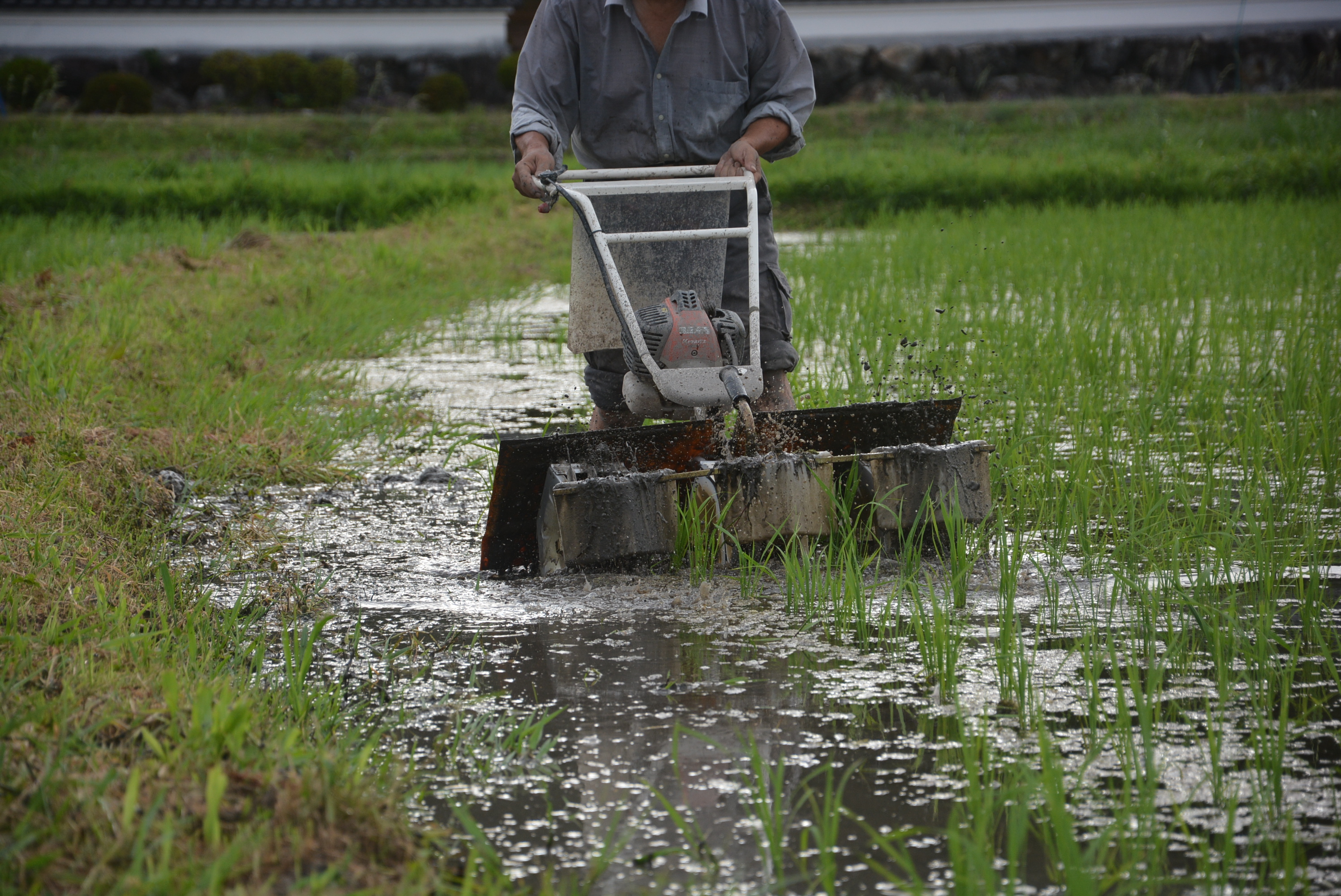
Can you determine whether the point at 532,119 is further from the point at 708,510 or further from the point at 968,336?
the point at 968,336

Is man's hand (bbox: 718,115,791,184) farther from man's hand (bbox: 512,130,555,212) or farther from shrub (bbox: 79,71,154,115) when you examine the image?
shrub (bbox: 79,71,154,115)

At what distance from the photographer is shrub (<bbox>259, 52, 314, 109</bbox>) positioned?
22922 mm

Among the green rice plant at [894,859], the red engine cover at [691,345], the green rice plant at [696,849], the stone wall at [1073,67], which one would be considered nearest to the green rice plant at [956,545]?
the red engine cover at [691,345]

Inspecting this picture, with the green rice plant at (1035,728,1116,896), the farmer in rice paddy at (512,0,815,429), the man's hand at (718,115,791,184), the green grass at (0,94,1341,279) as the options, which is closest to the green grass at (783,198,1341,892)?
the green rice plant at (1035,728,1116,896)

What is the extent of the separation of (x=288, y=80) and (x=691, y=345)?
22347 millimetres

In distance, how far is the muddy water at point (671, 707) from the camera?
68.5 inches

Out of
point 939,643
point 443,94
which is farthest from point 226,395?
point 443,94

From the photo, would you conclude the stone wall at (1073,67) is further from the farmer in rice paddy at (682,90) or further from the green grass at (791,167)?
the farmer in rice paddy at (682,90)

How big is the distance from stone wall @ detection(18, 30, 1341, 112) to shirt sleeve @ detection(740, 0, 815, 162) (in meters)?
21.0

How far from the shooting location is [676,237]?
3.08 meters

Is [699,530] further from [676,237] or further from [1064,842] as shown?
[1064,842]

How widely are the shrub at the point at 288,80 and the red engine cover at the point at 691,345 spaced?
22.0 metres

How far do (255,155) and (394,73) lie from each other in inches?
309

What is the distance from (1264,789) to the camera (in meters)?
1.76
